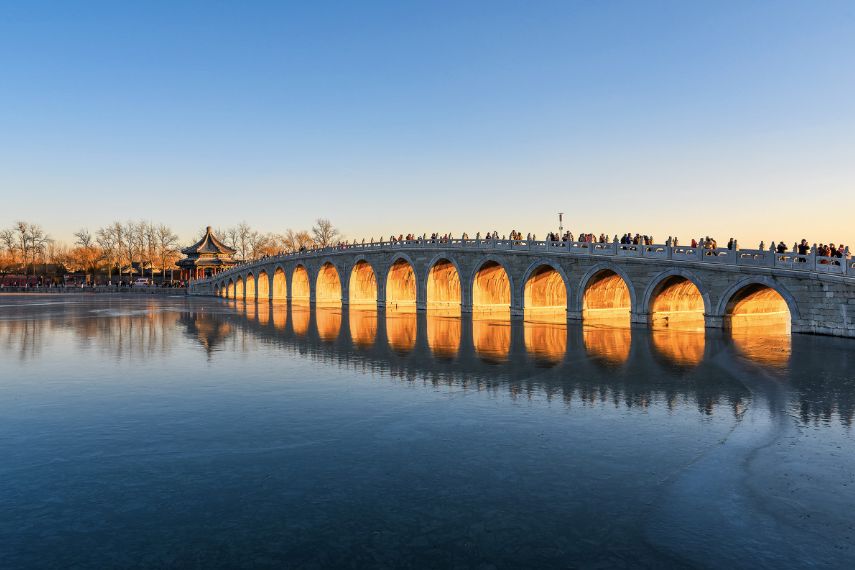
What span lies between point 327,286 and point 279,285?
9723mm

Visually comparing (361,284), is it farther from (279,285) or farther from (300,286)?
(279,285)

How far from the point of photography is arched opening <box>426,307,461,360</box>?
20.0m

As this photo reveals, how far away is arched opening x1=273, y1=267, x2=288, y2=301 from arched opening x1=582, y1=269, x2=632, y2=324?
39.3 meters

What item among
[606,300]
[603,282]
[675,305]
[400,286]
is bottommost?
[675,305]

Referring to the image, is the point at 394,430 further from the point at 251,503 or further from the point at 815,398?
the point at 815,398

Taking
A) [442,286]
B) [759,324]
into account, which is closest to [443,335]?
[759,324]

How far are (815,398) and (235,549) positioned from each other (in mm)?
11959

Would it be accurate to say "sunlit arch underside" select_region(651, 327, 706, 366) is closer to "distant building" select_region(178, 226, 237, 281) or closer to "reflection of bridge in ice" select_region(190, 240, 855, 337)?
"reflection of bridge in ice" select_region(190, 240, 855, 337)

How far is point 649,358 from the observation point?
1819 cm

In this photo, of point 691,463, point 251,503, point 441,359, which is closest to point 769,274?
point 441,359

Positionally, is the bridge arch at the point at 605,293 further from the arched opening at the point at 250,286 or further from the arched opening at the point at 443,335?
the arched opening at the point at 250,286

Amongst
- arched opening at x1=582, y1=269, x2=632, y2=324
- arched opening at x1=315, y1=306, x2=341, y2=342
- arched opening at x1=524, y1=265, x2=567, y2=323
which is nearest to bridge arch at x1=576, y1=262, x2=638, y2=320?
arched opening at x1=582, y1=269, x2=632, y2=324

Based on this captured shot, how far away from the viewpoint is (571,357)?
1855 centimetres

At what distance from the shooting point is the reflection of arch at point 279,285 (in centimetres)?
6604
